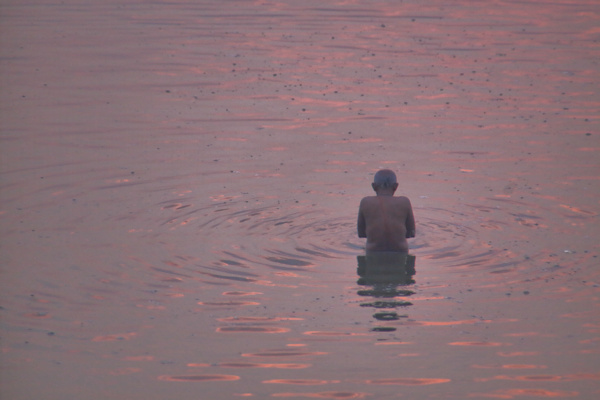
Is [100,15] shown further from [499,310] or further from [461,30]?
[499,310]

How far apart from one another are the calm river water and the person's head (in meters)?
0.88

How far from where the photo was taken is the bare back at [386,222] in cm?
1055

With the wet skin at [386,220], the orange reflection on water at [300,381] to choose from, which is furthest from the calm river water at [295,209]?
the wet skin at [386,220]

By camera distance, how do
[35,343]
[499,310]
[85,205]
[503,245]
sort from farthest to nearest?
[85,205], [503,245], [499,310], [35,343]

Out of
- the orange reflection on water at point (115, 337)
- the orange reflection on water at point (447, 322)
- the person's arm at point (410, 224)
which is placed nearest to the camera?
the orange reflection on water at point (115, 337)

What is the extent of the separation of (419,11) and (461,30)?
109 inches

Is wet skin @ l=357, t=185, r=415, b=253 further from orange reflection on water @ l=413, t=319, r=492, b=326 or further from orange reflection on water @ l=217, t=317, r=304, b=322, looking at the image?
orange reflection on water @ l=217, t=317, r=304, b=322

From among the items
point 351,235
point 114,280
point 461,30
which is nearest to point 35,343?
point 114,280

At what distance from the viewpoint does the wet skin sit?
10.6 metres

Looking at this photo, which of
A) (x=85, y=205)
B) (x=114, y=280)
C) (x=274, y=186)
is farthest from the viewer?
(x=274, y=186)

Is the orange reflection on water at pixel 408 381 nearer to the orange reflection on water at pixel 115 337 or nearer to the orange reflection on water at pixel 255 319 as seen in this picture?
the orange reflection on water at pixel 255 319

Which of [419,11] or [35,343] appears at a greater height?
[419,11]

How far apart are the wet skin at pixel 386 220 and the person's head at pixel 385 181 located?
0.01 m

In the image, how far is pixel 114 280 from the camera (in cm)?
1020
